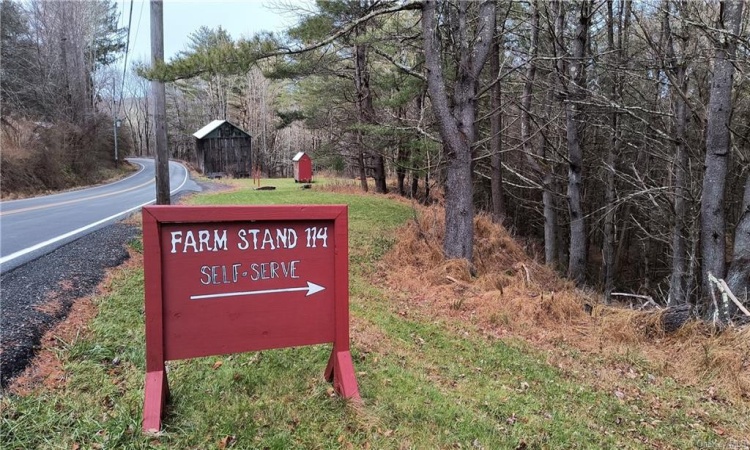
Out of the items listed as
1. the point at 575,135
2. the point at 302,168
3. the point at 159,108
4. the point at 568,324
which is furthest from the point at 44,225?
the point at 302,168

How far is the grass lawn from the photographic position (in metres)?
2.53

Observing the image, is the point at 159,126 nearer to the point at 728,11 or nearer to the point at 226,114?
the point at 728,11

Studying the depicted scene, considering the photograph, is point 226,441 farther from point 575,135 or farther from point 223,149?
point 223,149

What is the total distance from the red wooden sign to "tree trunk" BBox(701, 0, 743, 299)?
517 cm

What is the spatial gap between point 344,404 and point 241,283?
1.05 metres

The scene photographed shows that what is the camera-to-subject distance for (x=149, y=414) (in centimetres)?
251

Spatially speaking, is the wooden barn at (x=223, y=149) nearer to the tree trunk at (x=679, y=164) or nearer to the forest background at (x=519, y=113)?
the forest background at (x=519, y=113)

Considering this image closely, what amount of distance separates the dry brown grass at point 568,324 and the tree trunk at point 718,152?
3.65ft

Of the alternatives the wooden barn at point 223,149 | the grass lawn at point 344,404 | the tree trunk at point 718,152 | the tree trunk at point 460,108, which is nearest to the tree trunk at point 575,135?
the tree trunk at point 460,108

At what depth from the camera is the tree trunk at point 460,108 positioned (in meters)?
7.40

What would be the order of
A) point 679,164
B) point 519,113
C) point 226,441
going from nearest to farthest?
point 226,441
point 679,164
point 519,113

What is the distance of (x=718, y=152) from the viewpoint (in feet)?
19.2

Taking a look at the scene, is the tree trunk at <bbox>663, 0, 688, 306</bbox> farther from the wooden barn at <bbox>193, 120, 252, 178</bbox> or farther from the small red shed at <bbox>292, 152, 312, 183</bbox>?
the wooden barn at <bbox>193, 120, 252, 178</bbox>

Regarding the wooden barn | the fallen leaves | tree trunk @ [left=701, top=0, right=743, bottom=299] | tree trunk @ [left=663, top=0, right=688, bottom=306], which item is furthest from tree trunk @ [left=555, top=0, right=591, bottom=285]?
the wooden barn
